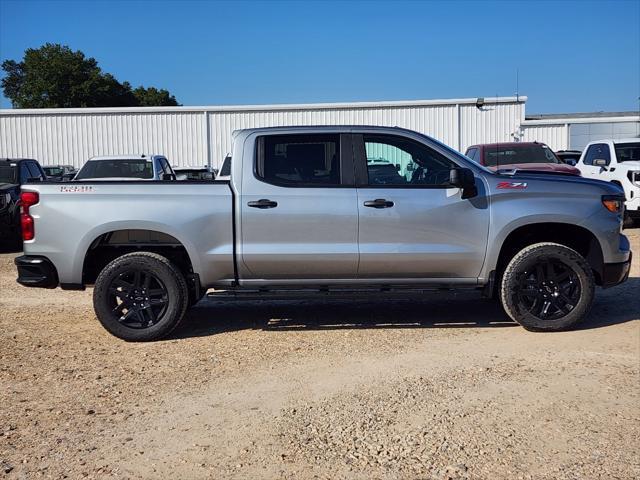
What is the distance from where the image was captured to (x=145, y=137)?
90.1 feet

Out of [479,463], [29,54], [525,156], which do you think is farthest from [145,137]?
[29,54]

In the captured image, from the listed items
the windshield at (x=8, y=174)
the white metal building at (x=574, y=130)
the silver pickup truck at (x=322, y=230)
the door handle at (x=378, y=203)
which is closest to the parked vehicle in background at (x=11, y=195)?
the windshield at (x=8, y=174)

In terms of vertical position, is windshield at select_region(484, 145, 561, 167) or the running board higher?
windshield at select_region(484, 145, 561, 167)

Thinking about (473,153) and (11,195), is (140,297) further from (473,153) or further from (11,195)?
(473,153)

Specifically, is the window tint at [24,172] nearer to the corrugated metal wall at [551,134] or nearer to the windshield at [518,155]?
the windshield at [518,155]

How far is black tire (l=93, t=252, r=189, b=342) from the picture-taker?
5980 mm

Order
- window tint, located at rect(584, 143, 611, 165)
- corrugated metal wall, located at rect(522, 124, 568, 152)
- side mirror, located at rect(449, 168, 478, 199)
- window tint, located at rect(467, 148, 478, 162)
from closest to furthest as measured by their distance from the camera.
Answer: side mirror, located at rect(449, 168, 478, 199)
window tint, located at rect(584, 143, 611, 165)
window tint, located at rect(467, 148, 478, 162)
corrugated metal wall, located at rect(522, 124, 568, 152)

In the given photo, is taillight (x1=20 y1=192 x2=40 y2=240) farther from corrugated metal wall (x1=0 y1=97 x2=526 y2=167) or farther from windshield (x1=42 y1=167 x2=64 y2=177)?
corrugated metal wall (x1=0 y1=97 x2=526 y2=167)

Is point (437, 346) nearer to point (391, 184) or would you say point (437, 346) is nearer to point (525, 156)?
point (391, 184)

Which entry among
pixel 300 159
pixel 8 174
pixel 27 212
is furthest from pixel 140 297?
pixel 8 174

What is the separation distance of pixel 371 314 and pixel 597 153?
36.2 ft

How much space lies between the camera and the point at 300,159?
619 cm

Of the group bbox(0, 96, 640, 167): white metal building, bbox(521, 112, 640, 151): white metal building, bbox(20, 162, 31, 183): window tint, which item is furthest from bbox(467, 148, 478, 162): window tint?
bbox(521, 112, 640, 151): white metal building

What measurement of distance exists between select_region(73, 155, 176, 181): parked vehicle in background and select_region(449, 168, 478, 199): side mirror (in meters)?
9.39
